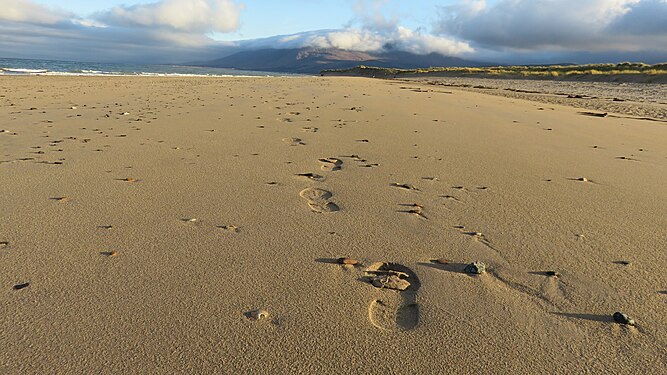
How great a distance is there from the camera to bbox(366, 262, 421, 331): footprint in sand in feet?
5.38

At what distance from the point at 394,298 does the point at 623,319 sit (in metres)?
0.88

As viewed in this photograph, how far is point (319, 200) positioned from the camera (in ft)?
9.86

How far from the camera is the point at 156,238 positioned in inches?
90.5

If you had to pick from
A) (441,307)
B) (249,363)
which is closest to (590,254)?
(441,307)

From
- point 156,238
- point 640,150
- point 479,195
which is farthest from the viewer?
point 640,150

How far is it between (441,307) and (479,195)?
5.28ft

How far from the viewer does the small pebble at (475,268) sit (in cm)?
198

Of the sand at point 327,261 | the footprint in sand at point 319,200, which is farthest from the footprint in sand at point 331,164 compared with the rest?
the footprint in sand at point 319,200

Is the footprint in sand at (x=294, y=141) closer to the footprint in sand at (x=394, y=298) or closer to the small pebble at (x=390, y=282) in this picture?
the footprint in sand at (x=394, y=298)

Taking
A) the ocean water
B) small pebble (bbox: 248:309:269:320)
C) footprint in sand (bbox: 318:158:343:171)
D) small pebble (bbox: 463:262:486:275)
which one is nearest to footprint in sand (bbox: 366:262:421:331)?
small pebble (bbox: 463:262:486:275)

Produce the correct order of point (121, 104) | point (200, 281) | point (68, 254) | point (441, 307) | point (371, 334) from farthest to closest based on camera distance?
point (121, 104) < point (68, 254) < point (200, 281) < point (441, 307) < point (371, 334)

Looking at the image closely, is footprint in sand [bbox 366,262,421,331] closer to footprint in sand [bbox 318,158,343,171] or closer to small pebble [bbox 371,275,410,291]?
small pebble [bbox 371,275,410,291]

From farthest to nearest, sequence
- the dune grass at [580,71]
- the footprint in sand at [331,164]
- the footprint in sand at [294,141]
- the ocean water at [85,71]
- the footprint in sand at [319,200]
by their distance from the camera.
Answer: the ocean water at [85,71] < the dune grass at [580,71] < the footprint in sand at [294,141] < the footprint in sand at [331,164] < the footprint in sand at [319,200]

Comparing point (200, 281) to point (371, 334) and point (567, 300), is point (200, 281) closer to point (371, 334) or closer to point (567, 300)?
point (371, 334)
